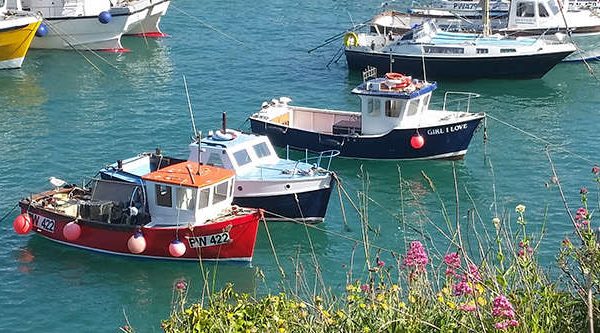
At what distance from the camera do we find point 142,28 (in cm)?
5475

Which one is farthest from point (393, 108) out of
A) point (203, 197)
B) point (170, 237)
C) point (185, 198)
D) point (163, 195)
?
point (170, 237)

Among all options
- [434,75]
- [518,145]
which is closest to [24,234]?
[518,145]

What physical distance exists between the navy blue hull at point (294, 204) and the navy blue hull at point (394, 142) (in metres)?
5.92

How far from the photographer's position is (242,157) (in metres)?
28.8

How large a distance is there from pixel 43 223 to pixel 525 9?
29.2 meters

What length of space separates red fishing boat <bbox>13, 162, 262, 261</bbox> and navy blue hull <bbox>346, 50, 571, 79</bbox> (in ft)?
67.6

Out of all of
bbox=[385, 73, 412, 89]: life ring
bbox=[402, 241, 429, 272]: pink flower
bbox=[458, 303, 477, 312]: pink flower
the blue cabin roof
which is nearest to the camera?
bbox=[458, 303, 477, 312]: pink flower

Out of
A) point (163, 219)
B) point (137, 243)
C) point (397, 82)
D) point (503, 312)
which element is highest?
point (503, 312)

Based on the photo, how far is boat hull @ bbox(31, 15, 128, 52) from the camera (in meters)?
51.2

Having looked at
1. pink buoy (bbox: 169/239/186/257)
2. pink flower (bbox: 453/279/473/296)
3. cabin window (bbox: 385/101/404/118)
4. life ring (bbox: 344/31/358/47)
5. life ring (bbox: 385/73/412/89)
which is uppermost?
pink flower (bbox: 453/279/473/296)

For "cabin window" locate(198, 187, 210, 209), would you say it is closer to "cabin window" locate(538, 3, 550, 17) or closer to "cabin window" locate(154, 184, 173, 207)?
"cabin window" locate(154, 184, 173, 207)

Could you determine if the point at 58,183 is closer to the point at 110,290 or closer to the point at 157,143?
the point at 110,290

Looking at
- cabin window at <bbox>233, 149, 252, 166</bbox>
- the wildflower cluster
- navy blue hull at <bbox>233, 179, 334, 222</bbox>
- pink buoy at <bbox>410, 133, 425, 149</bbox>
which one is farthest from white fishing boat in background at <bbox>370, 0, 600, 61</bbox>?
the wildflower cluster

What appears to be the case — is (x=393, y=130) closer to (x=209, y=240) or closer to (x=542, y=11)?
(x=209, y=240)
